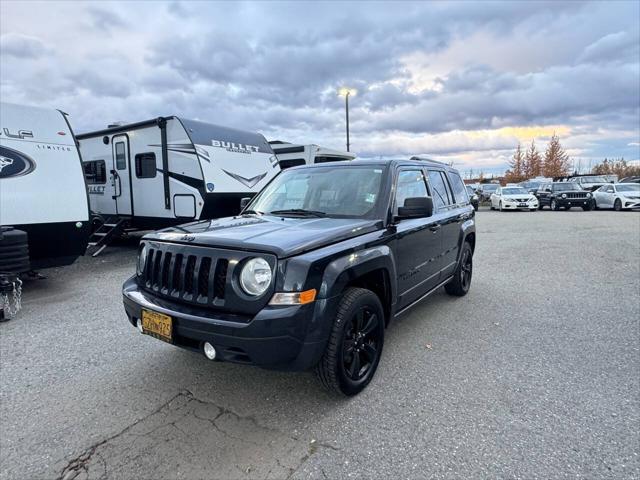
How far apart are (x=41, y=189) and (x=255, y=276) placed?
496cm

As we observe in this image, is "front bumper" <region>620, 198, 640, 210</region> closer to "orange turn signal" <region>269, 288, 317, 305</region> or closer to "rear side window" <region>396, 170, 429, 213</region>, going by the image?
"rear side window" <region>396, 170, 429, 213</region>

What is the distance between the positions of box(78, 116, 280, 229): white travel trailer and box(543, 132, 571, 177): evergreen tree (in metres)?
55.8

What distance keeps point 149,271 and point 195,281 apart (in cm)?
61

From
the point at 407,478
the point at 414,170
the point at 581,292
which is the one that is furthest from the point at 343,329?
the point at 581,292

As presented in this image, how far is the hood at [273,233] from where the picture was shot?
258 centimetres

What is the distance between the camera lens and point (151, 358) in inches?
143

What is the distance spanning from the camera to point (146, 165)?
8.80 m

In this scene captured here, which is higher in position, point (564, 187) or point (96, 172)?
point (96, 172)

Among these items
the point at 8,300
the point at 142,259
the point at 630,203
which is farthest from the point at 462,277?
the point at 630,203

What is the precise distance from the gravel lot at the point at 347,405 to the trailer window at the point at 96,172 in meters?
5.48

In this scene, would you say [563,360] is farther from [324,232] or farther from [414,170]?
[324,232]

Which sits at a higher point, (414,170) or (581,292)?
(414,170)

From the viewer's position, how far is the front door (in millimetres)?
3609

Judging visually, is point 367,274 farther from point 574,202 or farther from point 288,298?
point 574,202
